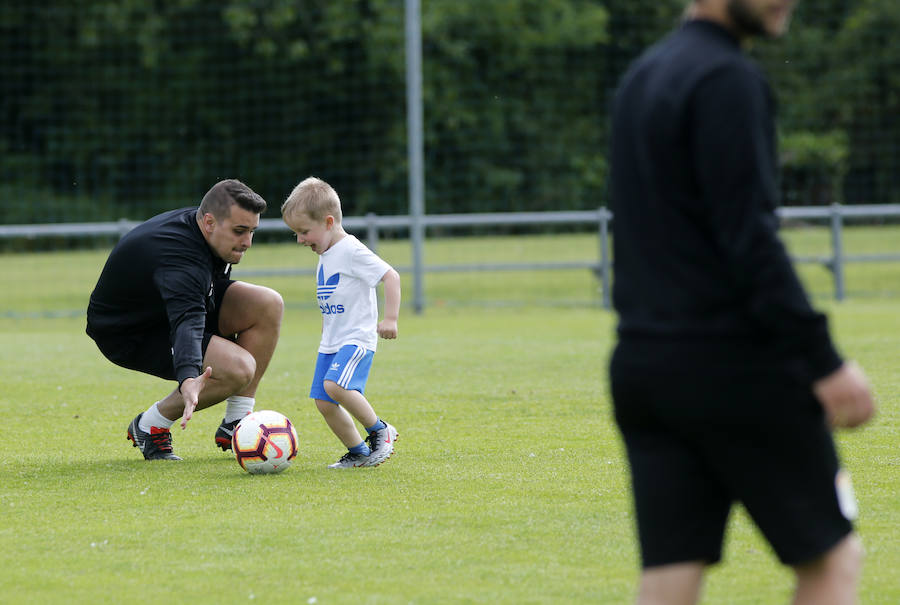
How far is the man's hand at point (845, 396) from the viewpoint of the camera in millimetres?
2400

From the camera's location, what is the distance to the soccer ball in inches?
229

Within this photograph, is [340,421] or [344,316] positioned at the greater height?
[344,316]

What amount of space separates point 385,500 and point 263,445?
851mm

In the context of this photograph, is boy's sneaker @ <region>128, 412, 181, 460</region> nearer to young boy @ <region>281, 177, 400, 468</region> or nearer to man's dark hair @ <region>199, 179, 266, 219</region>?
young boy @ <region>281, 177, 400, 468</region>

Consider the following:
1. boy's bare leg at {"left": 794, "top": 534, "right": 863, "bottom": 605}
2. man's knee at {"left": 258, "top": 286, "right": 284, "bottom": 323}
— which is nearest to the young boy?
man's knee at {"left": 258, "top": 286, "right": 284, "bottom": 323}

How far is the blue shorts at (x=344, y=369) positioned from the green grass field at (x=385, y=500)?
392 millimetres

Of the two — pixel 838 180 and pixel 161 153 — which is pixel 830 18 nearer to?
pixel 838 180

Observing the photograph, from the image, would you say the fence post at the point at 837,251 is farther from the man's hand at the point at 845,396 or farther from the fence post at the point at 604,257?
the man's hand at the point at 845,396

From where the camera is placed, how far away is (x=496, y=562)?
419 cm

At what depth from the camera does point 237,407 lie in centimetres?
651

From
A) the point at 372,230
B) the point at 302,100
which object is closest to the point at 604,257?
the point at 372,230

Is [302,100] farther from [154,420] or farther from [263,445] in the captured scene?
[263,445]

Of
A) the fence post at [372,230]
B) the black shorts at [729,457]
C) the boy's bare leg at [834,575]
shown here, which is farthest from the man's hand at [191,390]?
the fence post at [372,230]

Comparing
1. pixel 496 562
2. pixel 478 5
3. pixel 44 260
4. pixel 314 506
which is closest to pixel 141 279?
pixel 314 506
